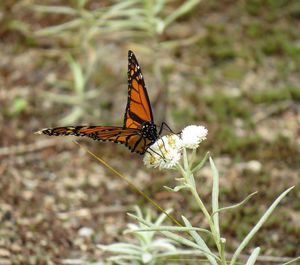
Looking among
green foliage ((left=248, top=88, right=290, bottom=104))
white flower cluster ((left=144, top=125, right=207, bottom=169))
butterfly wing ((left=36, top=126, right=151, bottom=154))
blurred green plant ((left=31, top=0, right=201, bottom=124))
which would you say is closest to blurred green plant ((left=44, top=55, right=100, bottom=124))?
blurred green plant ((left=31, top=0, right=201, bottom=124))

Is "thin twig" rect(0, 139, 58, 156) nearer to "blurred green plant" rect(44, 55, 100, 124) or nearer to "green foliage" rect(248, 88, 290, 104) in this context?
"blurred green plant" rect(44, 55, 100, 124)

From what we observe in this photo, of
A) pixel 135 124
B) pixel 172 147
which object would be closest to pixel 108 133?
pixel 135 124

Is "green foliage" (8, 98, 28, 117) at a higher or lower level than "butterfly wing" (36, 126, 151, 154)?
higher

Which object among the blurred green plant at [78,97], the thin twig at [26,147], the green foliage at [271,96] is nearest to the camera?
the thin twig at [26,147]

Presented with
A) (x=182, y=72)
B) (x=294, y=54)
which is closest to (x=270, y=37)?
(x=294, y=54)

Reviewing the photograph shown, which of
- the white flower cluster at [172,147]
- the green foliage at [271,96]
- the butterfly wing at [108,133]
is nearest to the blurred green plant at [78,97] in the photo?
the green foliage at [271,96]

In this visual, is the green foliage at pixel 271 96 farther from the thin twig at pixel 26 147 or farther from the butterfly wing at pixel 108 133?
the butterfly wing at pixel 108 133
